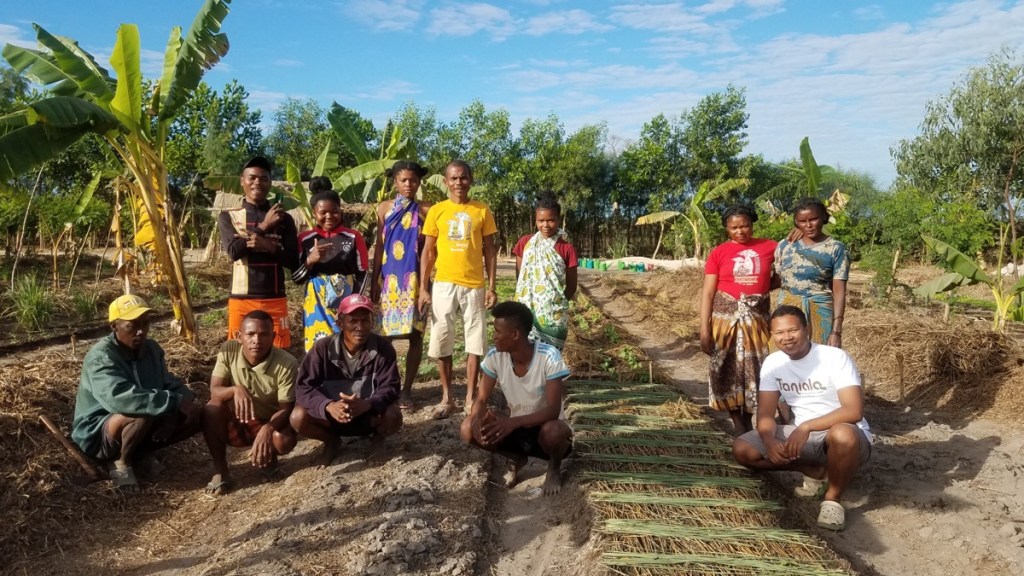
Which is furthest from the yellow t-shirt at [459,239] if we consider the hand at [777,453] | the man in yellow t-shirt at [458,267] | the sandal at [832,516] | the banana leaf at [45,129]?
the banana leaf at [45,129]

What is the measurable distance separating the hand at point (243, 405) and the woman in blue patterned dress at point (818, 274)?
334cm

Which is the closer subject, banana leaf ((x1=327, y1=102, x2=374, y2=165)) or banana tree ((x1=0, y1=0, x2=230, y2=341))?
banana tree ((x1=0, y1=0, x2=230, y2=341))

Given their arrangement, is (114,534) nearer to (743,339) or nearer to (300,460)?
(300,460)

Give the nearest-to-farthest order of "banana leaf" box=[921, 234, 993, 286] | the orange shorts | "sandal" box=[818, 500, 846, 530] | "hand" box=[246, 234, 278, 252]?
"sandal" box=[818, 500, 846, 530], "hand" box=[246, 234, 278, 252], the orange shorts, "banana leaf" box=[921, 234, 993, 286]

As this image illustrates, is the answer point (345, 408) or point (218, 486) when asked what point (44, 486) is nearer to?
point (218, 486)

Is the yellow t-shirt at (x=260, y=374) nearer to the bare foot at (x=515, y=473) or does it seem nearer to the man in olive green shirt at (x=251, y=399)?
the man in olive green shirt at (x=251, y=399)

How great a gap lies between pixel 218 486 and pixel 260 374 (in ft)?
2.25

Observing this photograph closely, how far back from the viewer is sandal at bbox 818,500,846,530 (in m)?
3.35

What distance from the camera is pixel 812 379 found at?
11.6ft

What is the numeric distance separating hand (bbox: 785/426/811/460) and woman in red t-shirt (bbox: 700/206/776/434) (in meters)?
0.80

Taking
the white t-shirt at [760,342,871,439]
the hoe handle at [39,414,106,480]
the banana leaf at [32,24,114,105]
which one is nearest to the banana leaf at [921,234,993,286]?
the white t-shirt at [760,342,871,439]

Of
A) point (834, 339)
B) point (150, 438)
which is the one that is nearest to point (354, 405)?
point (150, 438)

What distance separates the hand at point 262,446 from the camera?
369cm

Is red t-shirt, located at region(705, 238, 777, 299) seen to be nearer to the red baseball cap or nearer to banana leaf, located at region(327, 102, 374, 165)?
the red baseball cap
